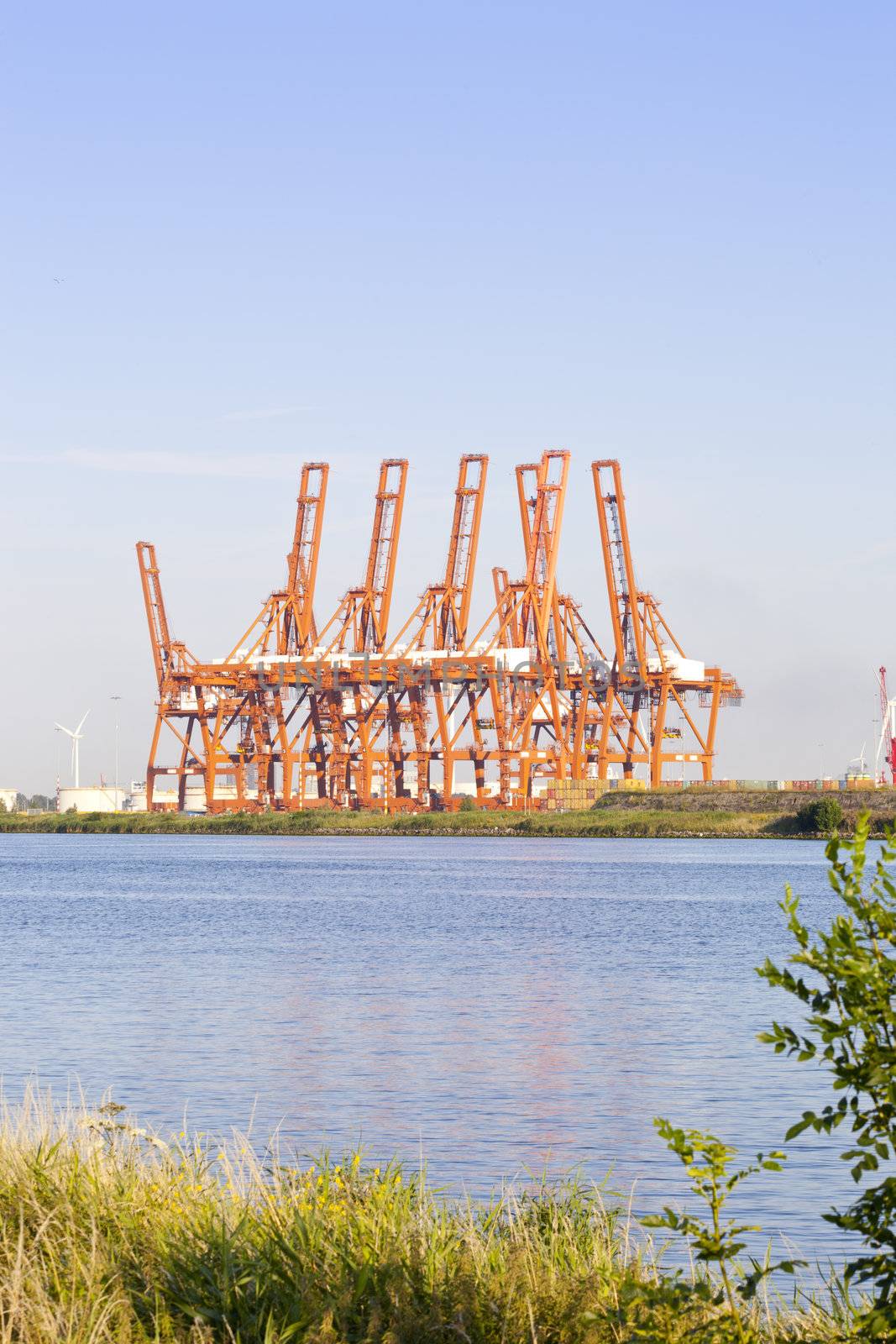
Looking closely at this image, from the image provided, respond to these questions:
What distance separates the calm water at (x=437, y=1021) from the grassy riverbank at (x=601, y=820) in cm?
4166

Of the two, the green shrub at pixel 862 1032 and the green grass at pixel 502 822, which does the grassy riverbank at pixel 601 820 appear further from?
the green shrub at pixel 862 1032

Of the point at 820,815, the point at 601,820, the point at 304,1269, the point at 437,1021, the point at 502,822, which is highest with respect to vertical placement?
the point at 820,815

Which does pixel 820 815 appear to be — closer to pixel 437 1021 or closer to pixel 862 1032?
pixel 437 1021

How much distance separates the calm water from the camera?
510 inches

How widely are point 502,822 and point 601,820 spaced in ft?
19.6

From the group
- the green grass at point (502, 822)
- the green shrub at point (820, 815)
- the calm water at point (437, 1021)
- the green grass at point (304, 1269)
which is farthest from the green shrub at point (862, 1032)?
the green grass at point (502, 822)

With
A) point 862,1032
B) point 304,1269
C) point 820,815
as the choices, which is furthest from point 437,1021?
point 820,815

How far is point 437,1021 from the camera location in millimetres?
19781

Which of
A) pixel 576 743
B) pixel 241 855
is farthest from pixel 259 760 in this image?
pixel 241 855

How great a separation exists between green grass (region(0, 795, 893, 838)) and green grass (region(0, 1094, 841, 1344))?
74.4 m

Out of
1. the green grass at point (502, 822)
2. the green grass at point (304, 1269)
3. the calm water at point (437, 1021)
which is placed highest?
the green grass at point (502, 822)

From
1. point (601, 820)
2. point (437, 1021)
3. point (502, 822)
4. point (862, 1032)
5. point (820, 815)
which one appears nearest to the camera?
point (862, 1032)

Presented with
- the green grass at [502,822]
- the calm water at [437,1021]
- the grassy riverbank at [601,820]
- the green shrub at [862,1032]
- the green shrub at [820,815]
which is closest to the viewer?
the green shrub at [862,1032]

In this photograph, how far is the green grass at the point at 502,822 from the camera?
302 ft
